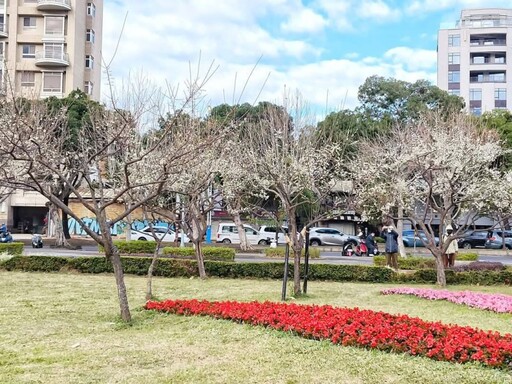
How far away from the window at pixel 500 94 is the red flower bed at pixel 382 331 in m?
64.0

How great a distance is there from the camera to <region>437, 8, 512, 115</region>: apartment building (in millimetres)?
66375

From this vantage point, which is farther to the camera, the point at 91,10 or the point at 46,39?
the point at 91,10

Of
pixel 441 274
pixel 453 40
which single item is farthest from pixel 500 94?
pixel 441 274

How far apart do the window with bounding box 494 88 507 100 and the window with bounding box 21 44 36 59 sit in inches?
1904

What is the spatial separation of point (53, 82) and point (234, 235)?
17387mm

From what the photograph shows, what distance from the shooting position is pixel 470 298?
39.4 ft

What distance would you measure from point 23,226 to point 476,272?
122 ft

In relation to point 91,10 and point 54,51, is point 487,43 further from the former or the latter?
point 54,51

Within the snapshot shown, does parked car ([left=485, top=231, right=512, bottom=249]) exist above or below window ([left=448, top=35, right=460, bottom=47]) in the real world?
below

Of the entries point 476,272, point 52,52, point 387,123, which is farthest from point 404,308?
point 52,52

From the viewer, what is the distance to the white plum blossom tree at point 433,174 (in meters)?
16.7

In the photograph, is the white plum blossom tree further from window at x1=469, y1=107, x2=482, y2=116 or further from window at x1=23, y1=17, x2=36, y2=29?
window at x1=469, y1=107, x2=482, y2=116

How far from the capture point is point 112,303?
37.5 ft

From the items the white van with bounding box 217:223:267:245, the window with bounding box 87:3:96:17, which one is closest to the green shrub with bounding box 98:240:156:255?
the white van with bounding box 217:223:267:245
